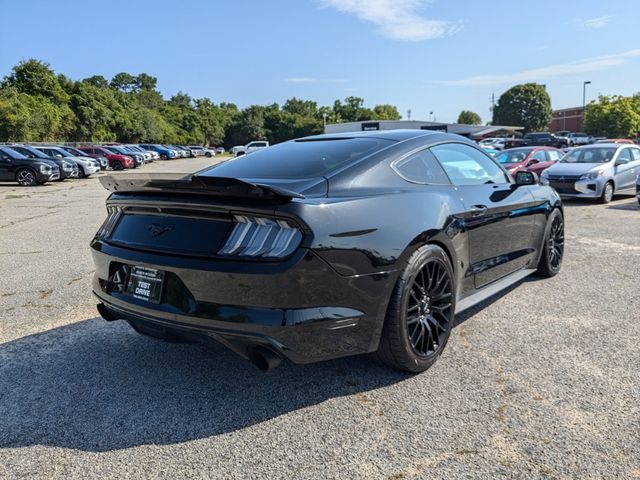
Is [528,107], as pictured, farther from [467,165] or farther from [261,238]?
[261,238]

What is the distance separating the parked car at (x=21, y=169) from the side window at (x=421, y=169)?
1931 centimetres

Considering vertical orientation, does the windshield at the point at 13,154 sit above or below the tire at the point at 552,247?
above

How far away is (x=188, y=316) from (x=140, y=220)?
0.74m

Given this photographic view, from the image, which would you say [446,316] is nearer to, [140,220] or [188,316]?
[188,316]

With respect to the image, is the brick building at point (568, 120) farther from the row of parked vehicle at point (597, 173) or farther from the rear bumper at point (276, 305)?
the rear bumper at point (276, 305)

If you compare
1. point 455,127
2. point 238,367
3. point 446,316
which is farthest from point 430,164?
point 455,127

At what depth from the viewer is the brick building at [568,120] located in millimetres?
113994

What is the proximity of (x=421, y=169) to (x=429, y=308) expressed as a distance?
96 cm

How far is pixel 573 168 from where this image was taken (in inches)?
509

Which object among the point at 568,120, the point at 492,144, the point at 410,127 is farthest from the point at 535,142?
the point at 568,120

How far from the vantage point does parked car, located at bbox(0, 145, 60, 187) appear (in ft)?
62.8

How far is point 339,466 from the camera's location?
235 cm

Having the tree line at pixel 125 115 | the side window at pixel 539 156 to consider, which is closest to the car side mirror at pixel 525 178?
the side window at pixel 539 156

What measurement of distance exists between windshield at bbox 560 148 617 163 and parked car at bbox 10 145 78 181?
18.6 meters
